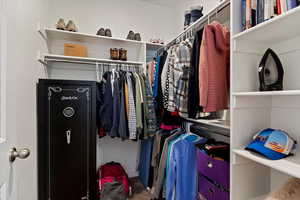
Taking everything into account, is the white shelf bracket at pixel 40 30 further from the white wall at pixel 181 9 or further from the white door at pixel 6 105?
the white wall at pixel 181 9

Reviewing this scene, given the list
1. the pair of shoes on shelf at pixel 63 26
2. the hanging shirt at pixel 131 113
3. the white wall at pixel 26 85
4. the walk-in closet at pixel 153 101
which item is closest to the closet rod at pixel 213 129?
the walk-in closet at pixel 153 101

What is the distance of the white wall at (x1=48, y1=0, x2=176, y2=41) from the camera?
2.20 metres

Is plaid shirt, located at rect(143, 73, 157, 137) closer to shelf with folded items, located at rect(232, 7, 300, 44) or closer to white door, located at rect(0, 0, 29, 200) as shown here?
shelf with folded items, located at rect(232, 7, 300, 44)

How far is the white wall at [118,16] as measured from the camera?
2203 millimetres

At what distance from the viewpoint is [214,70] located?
1122mm

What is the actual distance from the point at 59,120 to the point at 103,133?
1.68 feet

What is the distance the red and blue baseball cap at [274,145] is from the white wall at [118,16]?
86.0 inches

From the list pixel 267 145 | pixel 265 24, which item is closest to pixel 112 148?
pixel 267 145

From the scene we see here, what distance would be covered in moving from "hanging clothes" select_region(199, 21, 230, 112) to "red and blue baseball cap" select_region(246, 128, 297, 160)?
0.30 m

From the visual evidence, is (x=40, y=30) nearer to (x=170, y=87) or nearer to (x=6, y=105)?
(x=6, y=105)

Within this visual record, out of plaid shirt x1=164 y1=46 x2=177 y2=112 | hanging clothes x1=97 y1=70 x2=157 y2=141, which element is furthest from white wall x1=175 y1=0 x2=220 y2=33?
hanging clothes x1=97 y1=70 x2=157 y2=141

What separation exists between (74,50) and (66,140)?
1.09 m

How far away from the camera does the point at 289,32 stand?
0.92 metres

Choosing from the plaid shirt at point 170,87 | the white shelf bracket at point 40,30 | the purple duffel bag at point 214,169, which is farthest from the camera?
the white shelf bracket at point 40,30
